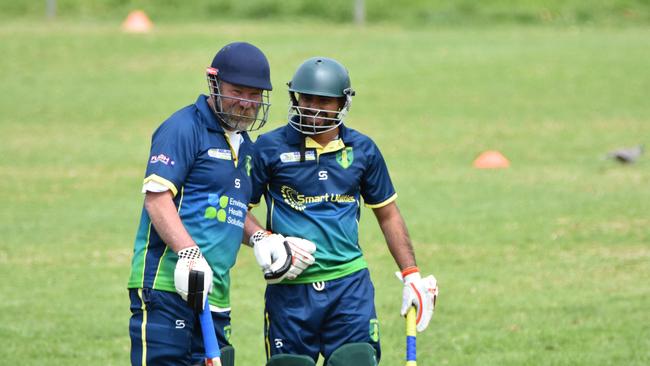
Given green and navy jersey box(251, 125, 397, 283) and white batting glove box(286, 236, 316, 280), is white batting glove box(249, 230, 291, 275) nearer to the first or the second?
white batting glove box(286, 236, 316, 280)

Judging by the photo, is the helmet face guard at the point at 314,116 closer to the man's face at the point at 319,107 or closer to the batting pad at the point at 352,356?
the man's face at the point at 319,107

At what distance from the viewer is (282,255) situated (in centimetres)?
642

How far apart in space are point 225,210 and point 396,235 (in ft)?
3.86

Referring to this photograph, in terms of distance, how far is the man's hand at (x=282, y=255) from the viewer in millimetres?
6426

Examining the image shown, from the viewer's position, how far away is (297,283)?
21.9 feet

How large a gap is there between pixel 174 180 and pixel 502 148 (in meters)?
15.8

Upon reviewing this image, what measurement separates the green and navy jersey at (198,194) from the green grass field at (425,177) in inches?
125

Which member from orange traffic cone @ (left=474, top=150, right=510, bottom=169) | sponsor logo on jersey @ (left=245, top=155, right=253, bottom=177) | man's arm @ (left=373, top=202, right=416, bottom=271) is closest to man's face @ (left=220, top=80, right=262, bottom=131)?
sponsor logo on jersey @ (left=245, top=155, right=253, bottom=177)

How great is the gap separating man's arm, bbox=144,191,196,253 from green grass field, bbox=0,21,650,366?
11.5ft

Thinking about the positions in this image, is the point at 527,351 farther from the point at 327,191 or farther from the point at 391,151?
the point at 391,151

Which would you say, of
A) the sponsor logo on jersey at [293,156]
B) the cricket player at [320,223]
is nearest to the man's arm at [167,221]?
the cricket player at [320,223]

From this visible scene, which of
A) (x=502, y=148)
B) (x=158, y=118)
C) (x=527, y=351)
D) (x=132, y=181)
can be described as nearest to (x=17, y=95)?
(x=158, y=118)

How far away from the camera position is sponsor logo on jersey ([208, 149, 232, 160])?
20.4 feet

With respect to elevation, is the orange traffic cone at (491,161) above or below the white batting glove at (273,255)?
below
